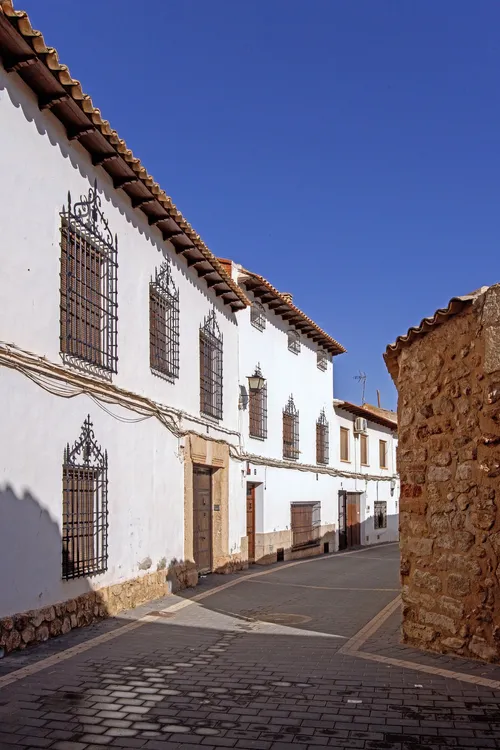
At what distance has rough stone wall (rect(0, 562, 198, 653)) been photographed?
7406 millimetres

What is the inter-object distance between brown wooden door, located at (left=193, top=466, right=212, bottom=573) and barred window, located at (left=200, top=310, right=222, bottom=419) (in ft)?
3.83

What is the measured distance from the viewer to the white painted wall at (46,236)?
7719 millimetres

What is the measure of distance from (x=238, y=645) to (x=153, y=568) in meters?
3.69

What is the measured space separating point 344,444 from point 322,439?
2625 millimetres

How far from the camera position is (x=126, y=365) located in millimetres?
10648

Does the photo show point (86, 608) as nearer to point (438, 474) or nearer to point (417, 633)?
point (417, 633)

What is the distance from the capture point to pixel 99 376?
9703mm

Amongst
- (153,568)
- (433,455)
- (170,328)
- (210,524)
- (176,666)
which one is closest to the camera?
(176,666)

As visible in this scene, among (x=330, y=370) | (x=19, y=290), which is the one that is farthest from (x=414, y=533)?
(x=330, y=370)

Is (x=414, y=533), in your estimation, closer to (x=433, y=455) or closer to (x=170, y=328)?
(x=433, y=455)

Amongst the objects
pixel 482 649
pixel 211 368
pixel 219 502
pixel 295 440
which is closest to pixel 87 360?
pixel 482 649

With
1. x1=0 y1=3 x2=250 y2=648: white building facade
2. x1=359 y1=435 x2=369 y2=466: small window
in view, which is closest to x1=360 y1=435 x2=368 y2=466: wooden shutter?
x1=359 y1=435 x2=369 y2=466: small window

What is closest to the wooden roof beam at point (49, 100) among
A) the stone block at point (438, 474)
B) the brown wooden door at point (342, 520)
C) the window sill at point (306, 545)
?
the stone block at point (438, 474)

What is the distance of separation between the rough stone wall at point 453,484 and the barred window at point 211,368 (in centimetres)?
682
